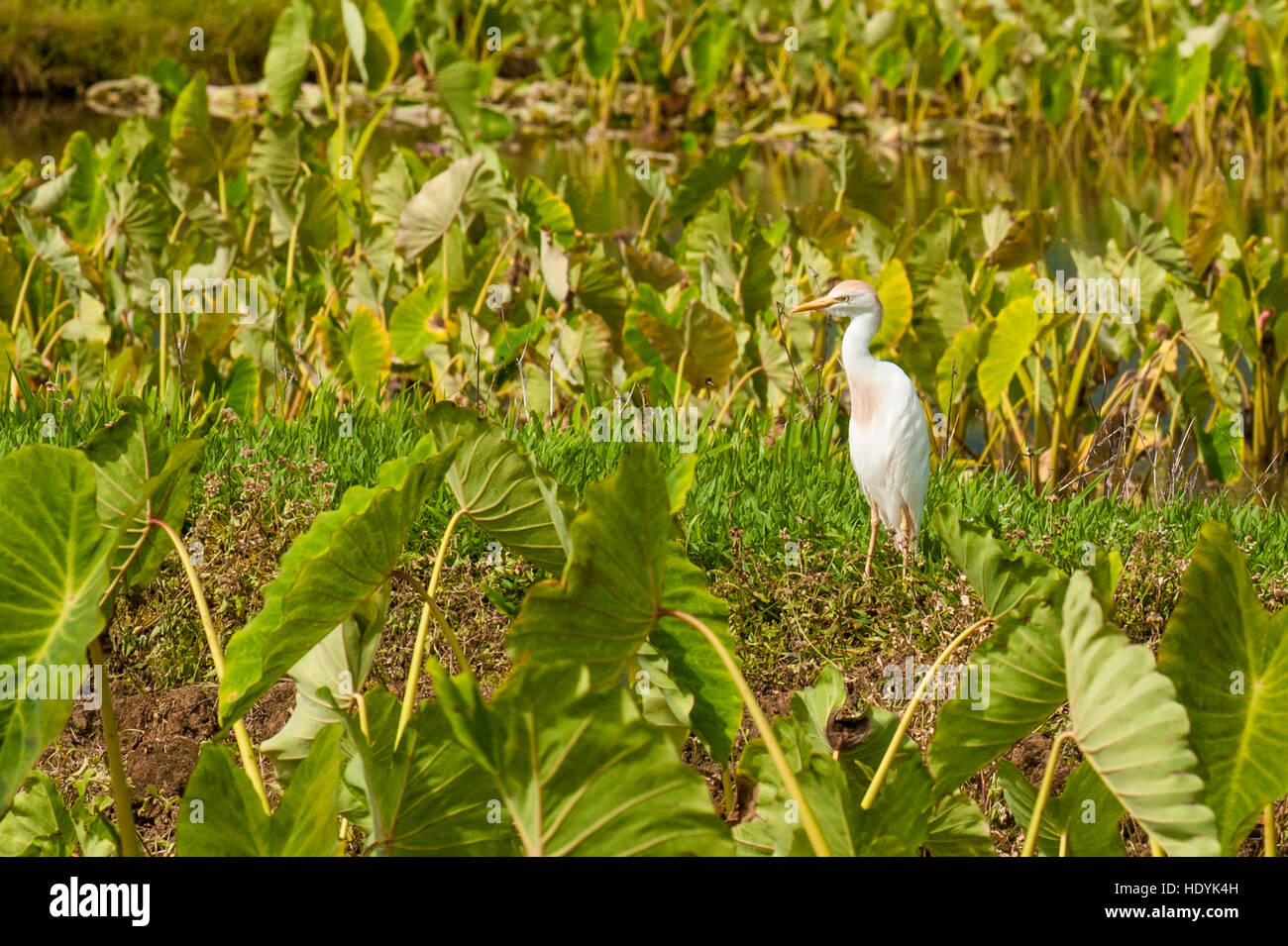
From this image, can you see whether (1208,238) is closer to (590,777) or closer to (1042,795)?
(1042,795)

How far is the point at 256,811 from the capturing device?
126 centimetres

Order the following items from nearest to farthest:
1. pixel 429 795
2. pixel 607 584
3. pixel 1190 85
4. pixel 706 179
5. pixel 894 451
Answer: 1. pixel 607 584
2. pixel 429 795
3. pixel 894 451
4. pixel 706 179
5. pixel 1190 85

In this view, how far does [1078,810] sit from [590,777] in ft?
2.23

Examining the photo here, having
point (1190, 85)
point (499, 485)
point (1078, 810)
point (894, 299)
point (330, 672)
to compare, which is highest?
point (1190, 85)

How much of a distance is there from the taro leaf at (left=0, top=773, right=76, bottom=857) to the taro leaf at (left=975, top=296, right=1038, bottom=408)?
192 centimetres

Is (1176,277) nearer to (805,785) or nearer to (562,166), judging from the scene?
(805,785)

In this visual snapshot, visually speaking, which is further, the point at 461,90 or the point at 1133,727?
the point at 461,90

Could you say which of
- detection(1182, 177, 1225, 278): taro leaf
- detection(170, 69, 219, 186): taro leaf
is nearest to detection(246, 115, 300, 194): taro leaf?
detection(170, 69, 219, 186): taro leaf

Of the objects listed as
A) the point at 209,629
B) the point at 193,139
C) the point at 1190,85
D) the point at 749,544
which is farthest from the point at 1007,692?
the point at 1190,85

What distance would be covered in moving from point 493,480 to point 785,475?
4.30ft

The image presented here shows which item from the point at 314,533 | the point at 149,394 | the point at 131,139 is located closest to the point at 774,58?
the point at 131,139

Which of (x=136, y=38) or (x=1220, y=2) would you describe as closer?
(x=1220, y=2)
